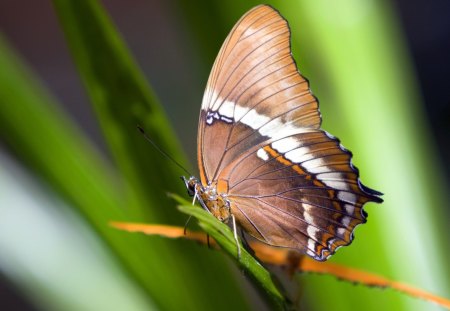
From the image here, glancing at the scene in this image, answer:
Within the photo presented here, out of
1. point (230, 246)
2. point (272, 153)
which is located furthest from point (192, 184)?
point (230, 246)

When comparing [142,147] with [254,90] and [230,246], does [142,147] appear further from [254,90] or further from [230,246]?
[230,246]

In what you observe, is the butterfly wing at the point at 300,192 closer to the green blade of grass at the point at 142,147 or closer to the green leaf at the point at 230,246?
the green blade of grass at the point at 142,147

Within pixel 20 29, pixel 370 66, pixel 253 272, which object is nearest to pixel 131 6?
pixel 20 29

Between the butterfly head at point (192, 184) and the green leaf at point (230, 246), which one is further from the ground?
the butterfly head at point (192, 184)

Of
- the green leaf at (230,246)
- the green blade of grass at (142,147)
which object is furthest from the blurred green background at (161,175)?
the green leaf at (230,246)

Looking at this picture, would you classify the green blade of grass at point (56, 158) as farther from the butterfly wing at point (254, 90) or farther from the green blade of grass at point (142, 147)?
the butterfly wing at point (254, 90)

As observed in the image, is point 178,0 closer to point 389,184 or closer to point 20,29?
point 389,184

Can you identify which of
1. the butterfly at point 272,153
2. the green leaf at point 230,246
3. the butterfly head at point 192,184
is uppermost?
the butterfly at point 272,153

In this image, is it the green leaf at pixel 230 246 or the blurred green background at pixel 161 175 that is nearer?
the green leaf at pixel 230 246

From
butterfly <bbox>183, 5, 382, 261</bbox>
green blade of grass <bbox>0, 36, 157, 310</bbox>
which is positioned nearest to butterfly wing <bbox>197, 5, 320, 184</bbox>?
butterfly <bbox>183, 5, 382, 261</bbox>
